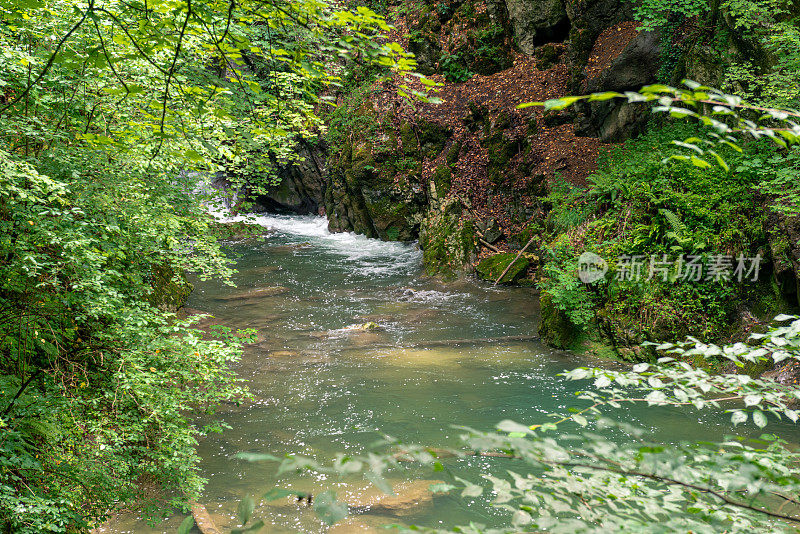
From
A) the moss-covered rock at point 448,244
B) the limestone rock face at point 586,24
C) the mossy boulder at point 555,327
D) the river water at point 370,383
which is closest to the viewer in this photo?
the river water at point 370,383

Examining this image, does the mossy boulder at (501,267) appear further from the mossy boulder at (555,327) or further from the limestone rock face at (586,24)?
the limestone rock face at (586,24)

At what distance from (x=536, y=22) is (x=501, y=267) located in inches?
299

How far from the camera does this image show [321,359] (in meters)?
8.75

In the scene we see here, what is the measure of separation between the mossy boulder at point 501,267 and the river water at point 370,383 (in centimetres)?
37

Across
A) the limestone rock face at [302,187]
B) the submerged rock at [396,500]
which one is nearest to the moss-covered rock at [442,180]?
the limestone rock face at [302,187]

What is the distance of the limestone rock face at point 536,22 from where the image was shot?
1355cm

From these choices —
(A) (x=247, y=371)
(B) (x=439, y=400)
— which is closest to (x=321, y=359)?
(A) (x=247, y=371)

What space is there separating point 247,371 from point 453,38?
42.5ft

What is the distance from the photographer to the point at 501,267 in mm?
12297

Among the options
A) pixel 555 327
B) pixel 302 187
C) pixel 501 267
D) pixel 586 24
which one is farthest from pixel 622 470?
pixel 302 187

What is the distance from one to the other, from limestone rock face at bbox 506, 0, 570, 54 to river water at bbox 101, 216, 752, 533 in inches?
306

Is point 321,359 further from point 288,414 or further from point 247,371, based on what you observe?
point 288,414

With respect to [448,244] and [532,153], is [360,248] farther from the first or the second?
[532,153]

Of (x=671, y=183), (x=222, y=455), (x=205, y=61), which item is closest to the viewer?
(x=205, y=61)
